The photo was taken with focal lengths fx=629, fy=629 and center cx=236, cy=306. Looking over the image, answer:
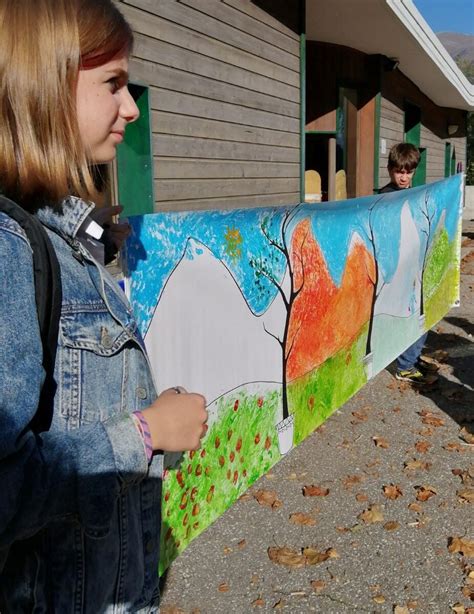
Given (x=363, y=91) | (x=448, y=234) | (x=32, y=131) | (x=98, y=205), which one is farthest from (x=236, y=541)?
(x=363, y=91)

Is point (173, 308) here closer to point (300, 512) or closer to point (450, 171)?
point (300, 512)

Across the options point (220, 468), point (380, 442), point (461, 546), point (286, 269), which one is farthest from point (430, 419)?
point (220, 468)

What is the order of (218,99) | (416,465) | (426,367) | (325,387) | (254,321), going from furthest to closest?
(218,99), (426,367), (416,465), (325,387), (254,321)

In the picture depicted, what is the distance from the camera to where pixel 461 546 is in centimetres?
314

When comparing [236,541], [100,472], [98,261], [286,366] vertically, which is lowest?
[236,541]

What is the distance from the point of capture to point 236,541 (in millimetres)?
3219

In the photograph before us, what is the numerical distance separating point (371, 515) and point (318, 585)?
2.32 feet

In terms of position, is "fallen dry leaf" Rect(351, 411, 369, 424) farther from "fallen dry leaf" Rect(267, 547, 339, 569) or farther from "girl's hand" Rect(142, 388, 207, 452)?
"girl's hand" Rect(142, 388, 207, 452)

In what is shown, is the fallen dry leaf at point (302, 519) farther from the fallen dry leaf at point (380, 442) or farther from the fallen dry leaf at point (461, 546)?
the fallen dry leaf at point (380, 442)

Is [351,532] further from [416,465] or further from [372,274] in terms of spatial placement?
[372,274]

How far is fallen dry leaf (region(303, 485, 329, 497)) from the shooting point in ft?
12.1

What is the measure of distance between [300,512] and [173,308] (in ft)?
5.79

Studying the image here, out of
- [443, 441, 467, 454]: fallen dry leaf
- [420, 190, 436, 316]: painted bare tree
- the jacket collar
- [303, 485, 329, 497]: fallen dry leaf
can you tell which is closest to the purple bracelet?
the jacket collar

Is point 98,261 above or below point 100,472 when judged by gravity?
above
